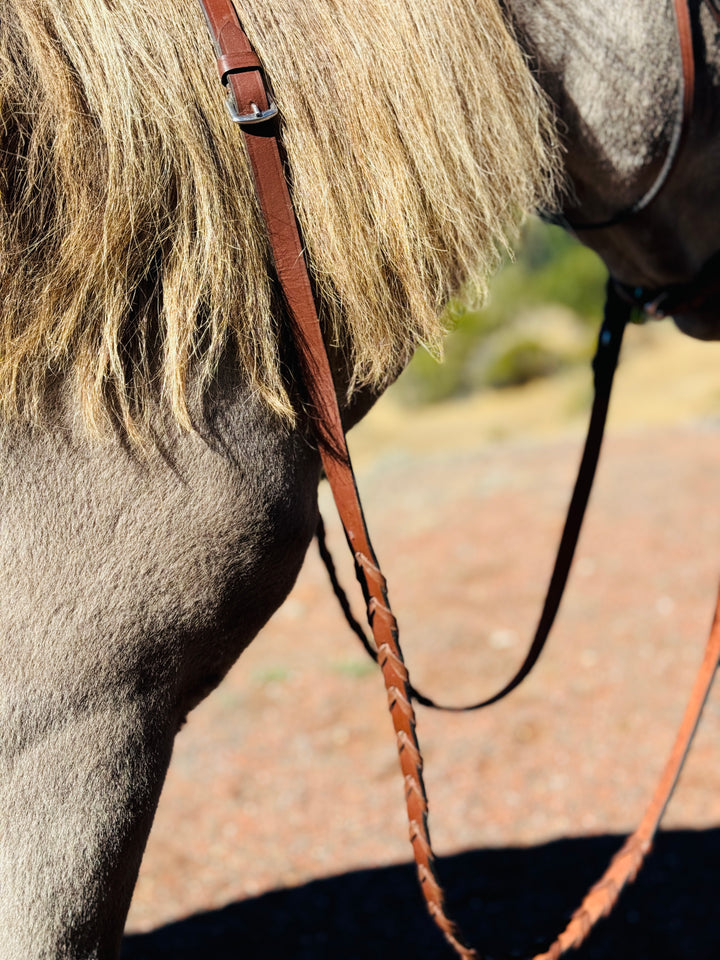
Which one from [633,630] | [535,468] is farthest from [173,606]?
[535,468]

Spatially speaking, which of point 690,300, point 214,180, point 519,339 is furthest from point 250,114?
point 519,339

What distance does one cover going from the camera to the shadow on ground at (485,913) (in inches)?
106

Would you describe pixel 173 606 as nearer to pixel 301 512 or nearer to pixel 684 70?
pixel 301 512

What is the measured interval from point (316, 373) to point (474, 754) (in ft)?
9.97

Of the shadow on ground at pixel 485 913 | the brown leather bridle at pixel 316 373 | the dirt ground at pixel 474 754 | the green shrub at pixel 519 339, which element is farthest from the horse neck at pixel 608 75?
the green shrub at pixel 519 339

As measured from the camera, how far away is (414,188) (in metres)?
1.06

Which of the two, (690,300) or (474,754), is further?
(474,754)

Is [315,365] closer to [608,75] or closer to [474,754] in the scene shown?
[608,75]

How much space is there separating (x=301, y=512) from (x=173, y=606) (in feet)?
0.63

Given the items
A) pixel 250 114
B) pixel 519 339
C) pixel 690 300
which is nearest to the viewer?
pixel 250 114

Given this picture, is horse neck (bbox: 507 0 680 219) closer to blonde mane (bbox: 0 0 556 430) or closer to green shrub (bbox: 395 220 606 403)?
blonde mane (bbox: 0 0 556 430)

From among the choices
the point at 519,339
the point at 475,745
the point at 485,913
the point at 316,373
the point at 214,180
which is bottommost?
the point at 519,339

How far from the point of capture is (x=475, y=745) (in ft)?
12.5

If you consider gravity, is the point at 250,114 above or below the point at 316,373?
above
